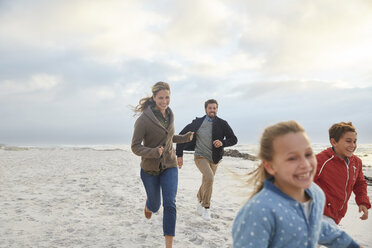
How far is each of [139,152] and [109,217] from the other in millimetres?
2814

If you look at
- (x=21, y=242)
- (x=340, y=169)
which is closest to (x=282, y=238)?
(x=340, y=169)

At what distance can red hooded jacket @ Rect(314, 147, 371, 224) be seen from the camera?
12.5 feet

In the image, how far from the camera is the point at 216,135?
22.2 feet

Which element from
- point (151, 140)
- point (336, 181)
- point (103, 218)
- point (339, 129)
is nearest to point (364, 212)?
point (336, 181)

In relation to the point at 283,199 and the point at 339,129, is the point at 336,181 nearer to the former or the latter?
the point at 339,129

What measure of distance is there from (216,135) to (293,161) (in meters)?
4.95

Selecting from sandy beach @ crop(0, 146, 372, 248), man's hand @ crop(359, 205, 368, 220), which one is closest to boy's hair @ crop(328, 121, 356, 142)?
man's hand @ crop(359, 205, 368, 220)

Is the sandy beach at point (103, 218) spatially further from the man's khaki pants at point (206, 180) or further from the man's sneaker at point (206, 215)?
the man's khaki pants at point (206, 180)

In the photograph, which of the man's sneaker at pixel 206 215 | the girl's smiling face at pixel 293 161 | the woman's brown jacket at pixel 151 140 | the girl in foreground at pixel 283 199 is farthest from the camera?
the man's sneaker at pixel 206 215

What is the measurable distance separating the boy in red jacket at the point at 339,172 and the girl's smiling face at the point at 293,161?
2.24 m

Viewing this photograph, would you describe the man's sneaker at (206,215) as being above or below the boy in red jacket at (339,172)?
below

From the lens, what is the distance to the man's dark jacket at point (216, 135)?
6.75 metres

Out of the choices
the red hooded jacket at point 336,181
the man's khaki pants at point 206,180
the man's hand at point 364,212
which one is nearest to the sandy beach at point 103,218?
the man's khaki pants at point 206,180

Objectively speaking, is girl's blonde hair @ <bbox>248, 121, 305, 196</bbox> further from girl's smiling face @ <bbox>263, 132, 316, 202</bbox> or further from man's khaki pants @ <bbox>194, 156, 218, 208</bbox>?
man's khaki pants @ <bbox>194, 156, 218, 208</bbox>
